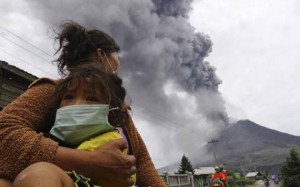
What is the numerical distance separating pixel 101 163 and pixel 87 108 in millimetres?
191

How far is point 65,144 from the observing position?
3.38ft

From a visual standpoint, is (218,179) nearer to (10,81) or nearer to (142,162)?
(10,81)

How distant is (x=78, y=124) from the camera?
3.25 feet

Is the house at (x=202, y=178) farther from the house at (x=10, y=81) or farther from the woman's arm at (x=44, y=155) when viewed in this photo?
the woman's arm at (x=44, y=155)

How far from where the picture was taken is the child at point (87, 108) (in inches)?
39.3

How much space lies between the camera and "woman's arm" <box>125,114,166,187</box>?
4.61ft

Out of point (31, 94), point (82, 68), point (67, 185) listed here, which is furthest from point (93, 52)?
point (67, 185)

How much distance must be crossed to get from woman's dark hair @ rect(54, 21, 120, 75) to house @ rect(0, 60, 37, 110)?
501cm

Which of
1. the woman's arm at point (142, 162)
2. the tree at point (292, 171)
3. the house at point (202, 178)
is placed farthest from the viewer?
the tree at point (292, 171)

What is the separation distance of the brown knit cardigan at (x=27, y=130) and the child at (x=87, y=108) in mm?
58

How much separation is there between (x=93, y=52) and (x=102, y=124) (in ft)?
1.81

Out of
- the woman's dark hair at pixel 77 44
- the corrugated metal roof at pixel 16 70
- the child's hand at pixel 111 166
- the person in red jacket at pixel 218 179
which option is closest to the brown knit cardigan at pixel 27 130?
the child's hand at pixel 111 166

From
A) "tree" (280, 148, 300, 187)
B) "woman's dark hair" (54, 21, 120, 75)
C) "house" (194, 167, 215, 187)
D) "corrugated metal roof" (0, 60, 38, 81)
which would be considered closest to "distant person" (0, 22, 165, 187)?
"woman's dark hair" (54, 21, 120, 75)

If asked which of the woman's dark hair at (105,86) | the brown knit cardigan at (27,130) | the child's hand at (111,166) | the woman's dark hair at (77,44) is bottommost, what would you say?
the child's hand at (111,166)
